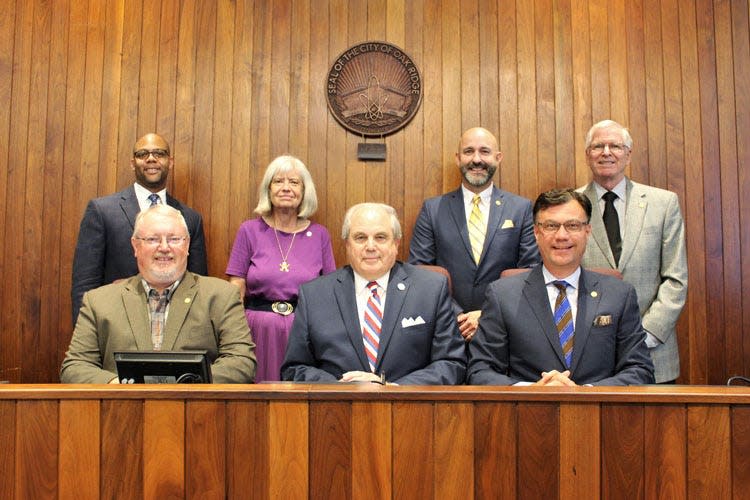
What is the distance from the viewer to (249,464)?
69.1 inches

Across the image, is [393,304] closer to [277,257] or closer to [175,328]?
[175,328]

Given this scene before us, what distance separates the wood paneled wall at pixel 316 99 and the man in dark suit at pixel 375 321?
1559 millimetres

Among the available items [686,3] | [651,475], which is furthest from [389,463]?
[686,3]

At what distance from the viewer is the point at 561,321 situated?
8.21ft

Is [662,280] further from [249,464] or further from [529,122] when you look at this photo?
[249,464]

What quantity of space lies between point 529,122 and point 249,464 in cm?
302

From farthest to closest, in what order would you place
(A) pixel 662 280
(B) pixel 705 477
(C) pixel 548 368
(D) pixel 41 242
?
(D) pixel 41 242
(A) pixel 662 280
(C) pixel 548 368
(B) pixel 705 477

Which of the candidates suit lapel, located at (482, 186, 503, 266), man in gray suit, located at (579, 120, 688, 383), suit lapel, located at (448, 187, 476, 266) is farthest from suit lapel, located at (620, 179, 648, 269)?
suit lapel, located at (448, 187, 476, 266)

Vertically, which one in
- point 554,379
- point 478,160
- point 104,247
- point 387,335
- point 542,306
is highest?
point 478,160

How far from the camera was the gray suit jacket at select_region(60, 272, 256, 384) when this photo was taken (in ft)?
8.50

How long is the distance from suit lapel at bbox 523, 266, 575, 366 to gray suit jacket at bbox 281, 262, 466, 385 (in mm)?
312

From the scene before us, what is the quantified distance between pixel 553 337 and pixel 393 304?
1.81 feet

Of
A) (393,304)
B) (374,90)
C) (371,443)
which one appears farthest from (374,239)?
(374,90)

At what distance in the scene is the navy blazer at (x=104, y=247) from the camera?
3725 millimetres
